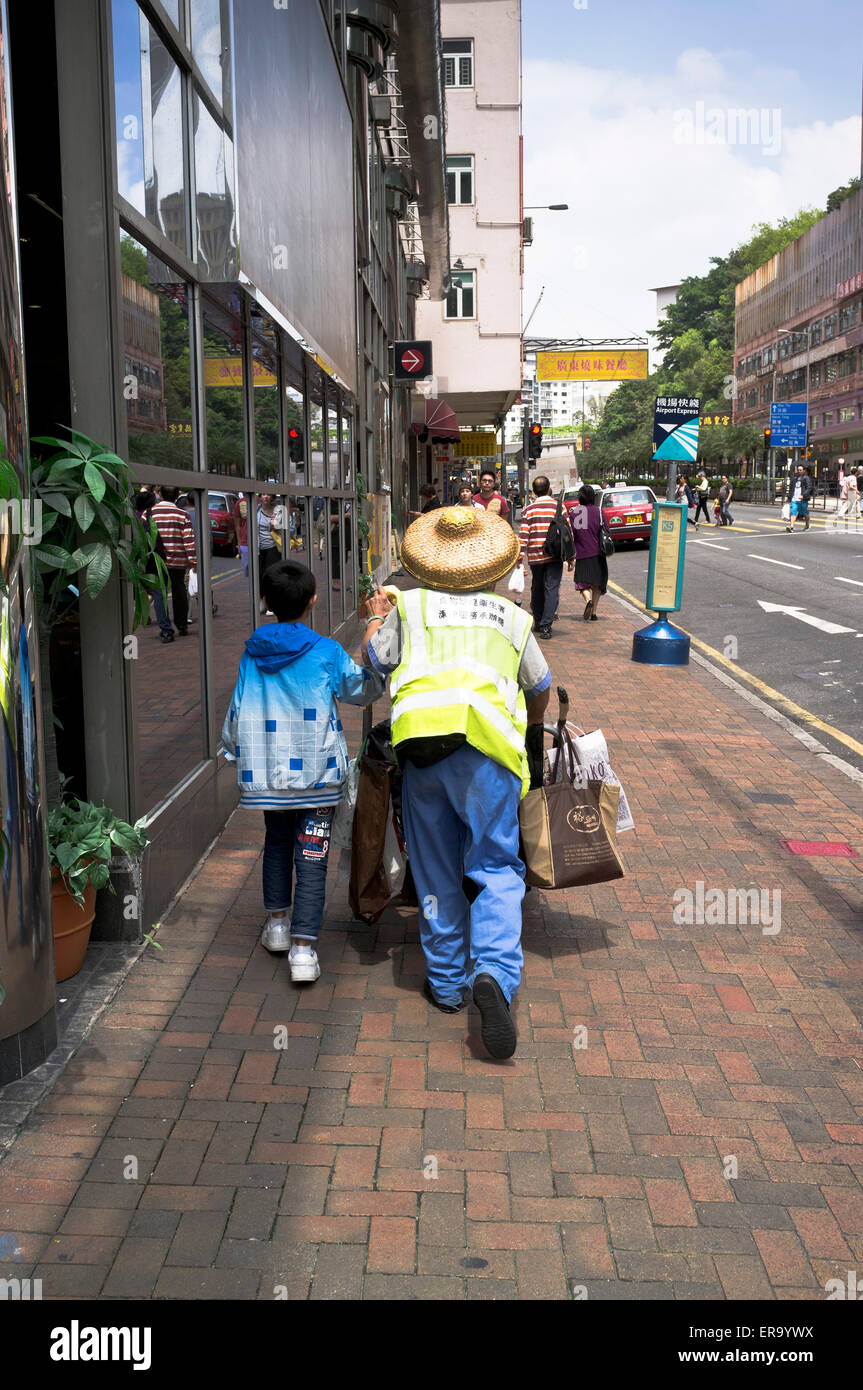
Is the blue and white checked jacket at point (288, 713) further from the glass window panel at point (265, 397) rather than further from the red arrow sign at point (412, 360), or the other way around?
the red arrow sign at point (412, 360)

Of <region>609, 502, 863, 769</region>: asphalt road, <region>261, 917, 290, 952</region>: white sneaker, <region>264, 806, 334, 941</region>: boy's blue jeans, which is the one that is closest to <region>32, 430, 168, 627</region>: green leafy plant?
<region>264, 806, 334, 941</region>: boy's blue jeans

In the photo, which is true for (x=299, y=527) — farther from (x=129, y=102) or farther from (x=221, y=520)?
(x=129, y=102)

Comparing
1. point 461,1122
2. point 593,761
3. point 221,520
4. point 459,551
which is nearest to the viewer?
point 461,1122

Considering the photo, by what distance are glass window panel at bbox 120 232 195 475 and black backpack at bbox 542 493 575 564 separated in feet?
26.0

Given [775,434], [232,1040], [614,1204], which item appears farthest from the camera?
[775,434]

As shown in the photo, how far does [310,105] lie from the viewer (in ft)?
31.9

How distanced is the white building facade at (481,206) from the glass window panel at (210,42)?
2883cm

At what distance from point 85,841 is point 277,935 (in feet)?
2.87

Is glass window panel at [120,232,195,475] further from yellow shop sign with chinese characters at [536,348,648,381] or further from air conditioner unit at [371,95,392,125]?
yellow shop sign with chinese characters at [536,348,648,381]

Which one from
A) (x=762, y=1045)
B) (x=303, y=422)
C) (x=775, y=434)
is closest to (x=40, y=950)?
(x=762, y=1045)

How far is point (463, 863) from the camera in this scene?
4.46 m

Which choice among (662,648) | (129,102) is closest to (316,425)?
(662,648)
